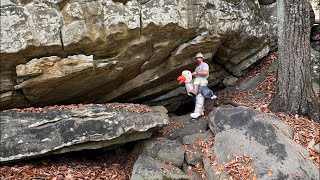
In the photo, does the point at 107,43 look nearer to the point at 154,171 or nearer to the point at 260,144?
the point at 154,171

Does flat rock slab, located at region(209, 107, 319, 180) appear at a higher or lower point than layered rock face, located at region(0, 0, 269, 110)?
lower

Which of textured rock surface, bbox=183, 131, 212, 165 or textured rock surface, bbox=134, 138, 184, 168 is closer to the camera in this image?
textured rock surface, bbox=183, 131, 212, 165

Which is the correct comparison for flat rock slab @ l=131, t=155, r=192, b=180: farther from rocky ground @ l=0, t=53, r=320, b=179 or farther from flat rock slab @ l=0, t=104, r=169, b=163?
flat rock slab @ l=0, t=104, r=169, b=163

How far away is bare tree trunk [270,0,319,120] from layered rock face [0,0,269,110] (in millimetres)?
1807

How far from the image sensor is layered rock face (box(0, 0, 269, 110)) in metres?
6.14

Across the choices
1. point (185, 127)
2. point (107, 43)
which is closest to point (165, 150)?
point (185, 127)

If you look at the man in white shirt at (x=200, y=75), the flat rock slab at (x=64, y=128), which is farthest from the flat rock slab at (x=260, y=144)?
the flat rock slab at (x=64, y=128)

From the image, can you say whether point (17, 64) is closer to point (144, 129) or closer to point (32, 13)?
point (32, 13)

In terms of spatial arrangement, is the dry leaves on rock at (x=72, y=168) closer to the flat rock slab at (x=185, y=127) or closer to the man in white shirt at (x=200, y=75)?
the flat rock slab at (x=185, y=127)

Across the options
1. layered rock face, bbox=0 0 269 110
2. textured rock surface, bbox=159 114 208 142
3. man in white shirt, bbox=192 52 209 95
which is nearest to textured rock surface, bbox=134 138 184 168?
textured rock surface, bbox=159 114 208 142

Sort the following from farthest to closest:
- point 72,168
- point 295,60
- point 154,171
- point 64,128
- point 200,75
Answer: point 200,75 → point 295,60 → point 72,168 → point 64,128 → point 154,171

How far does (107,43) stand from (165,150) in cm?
292

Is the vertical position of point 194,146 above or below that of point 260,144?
below

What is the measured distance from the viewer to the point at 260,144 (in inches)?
232
